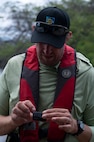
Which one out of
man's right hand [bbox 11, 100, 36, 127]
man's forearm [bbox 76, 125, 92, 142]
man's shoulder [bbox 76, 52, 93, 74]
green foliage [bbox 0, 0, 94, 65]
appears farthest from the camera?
green foliage [bbox 0, 0, 94, 65]

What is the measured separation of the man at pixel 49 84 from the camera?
1.90 m

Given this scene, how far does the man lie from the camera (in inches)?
74.8

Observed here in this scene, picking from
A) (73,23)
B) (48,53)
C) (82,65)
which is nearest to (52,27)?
(48,53)

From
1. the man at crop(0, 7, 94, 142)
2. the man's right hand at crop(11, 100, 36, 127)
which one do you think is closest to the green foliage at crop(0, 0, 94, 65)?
the man at crop(0, 7, 94, 142)

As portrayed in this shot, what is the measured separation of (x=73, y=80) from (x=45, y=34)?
0.96 ft

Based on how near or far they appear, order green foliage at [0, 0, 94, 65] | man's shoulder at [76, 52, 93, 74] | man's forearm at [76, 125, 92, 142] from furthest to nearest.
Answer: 1. green foliage at [0, 0, 94, 65]
2. man's shoulder at [76, 52, 93, 74]
3. man's forearm at [76, 125, 92, 142]

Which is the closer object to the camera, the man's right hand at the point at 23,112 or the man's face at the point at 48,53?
the man's right hand at the point at 23,112

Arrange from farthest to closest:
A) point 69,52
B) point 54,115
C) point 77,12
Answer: point 77,12 → point 69,52 → point 54,115

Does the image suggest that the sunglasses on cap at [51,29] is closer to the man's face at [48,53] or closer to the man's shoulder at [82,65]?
the man's face at [48,53]

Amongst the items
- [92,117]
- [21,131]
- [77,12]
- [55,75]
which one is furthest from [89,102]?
[77,12]

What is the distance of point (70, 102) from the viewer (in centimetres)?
193

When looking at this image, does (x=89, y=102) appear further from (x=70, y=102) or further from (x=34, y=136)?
(x=34, y=136)

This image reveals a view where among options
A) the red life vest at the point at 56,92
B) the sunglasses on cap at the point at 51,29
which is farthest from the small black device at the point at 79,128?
the sunglasses on cap at the point at 51,29

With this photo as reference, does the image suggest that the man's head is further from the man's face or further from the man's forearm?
the man's forearm
